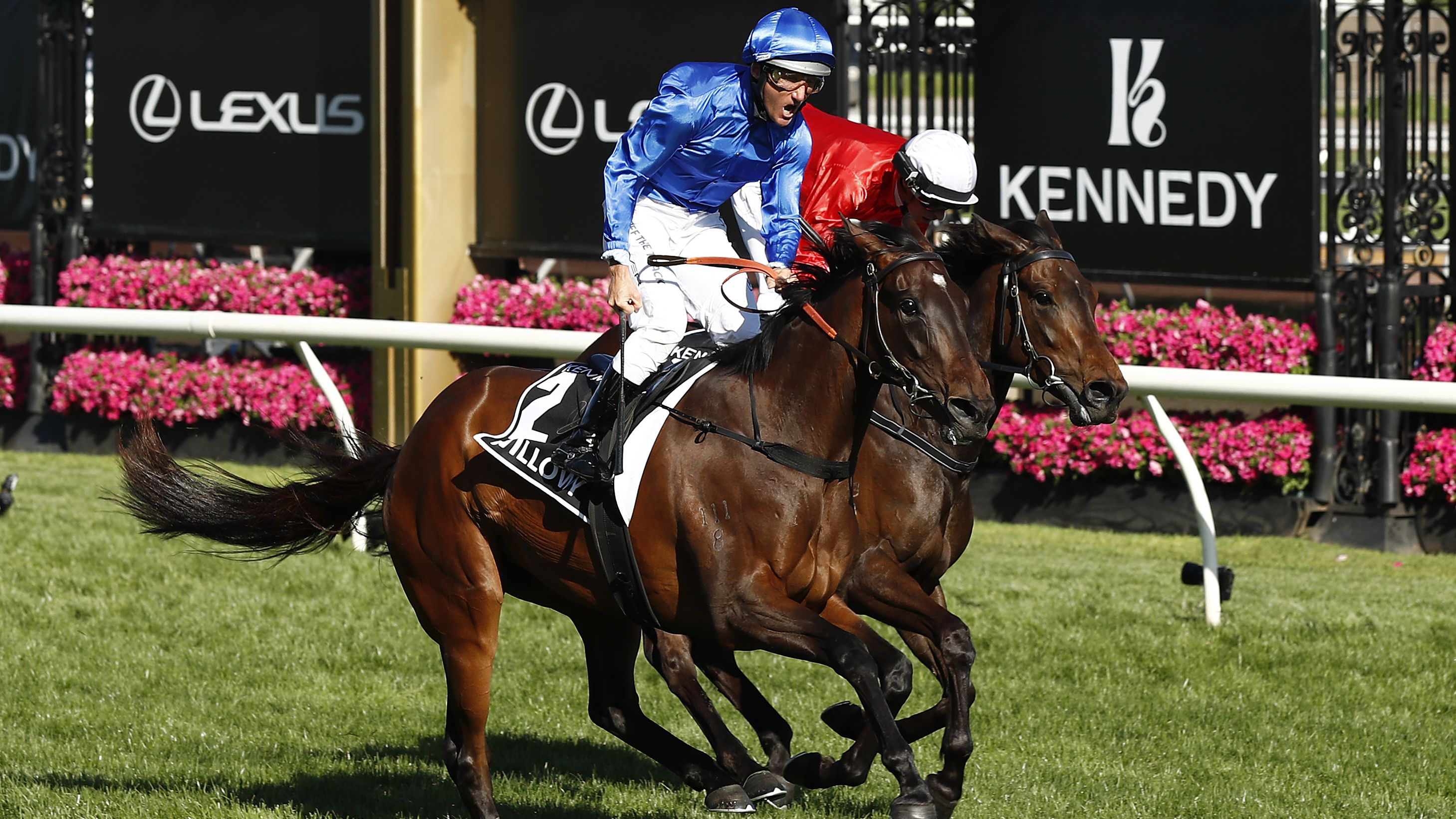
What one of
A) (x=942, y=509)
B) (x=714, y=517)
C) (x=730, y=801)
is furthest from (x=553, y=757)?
(x=714, y=517)

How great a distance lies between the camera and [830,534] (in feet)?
12.9

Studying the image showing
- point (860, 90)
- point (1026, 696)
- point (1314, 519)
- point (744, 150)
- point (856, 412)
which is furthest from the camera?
point (860, 90)

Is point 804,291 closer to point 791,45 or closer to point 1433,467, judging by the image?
point 791,45

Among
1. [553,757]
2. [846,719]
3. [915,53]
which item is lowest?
[553,757]

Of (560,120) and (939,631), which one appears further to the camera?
(560,120)

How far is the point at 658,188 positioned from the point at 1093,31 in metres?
5.03

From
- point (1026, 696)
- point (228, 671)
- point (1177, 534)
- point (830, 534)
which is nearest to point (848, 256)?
point (830, 534)

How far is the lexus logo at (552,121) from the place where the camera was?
9805mm

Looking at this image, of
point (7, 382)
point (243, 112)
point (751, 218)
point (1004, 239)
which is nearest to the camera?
point (1004, 239)

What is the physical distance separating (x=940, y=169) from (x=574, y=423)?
135cm

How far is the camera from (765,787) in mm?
4371

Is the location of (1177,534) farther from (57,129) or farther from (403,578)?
(57,129)

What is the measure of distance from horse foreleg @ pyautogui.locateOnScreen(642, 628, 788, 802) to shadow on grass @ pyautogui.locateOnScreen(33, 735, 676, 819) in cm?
27

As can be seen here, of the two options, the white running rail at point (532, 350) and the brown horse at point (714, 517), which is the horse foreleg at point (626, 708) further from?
the white running rail at point (532, 350)
